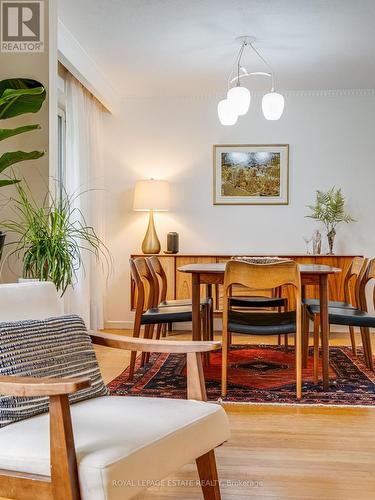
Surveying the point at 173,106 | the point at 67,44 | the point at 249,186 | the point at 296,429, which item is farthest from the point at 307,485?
the point at 173,106

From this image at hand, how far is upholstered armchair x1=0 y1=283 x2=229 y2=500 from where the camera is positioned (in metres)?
1.35

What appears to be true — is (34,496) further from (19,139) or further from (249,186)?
(249,186)

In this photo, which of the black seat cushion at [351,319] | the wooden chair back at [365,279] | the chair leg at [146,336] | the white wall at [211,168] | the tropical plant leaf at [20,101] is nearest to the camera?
the tropical plant leaf at [20,101]

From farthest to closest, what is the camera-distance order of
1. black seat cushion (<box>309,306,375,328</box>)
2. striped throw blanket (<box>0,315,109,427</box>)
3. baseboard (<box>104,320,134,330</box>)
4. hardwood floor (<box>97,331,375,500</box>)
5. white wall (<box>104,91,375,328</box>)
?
baseboard (<box>104,320,134,330</box>), white wall (<box>104,91,375,328</box>), black seat cushion (<box>309,306,375,328</box>), hardwood floor (<box>97,331,375,500</box>), striped throw blanket (<box>0,315,109,427</box>)

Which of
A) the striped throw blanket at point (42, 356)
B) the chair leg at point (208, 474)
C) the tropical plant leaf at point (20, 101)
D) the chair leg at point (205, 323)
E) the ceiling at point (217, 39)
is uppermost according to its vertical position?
the ceiling at point (217, 39)

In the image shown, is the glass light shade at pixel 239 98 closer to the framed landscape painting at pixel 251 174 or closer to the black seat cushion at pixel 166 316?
the black seat cushion at pixel 166 316

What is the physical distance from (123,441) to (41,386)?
28cm

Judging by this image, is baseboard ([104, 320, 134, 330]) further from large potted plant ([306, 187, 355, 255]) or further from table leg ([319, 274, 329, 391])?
table leg ([319, 274, 329, 391])

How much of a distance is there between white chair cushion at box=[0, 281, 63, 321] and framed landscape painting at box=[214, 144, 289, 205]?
4.30 m

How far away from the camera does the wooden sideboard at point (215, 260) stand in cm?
561

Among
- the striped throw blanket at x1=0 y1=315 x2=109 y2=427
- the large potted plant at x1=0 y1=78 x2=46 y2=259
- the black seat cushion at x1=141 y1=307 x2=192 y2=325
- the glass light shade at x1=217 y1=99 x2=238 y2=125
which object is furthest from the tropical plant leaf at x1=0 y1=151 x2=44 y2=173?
the glass light shade at x1=217 y1=99 x2=238 y2=125

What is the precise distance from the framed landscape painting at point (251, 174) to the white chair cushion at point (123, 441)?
14.9ft

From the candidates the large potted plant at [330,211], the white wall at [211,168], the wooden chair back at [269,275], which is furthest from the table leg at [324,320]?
the white wall at [211,168]

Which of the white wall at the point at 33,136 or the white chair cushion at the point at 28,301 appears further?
the white wall at the point at 33,136
